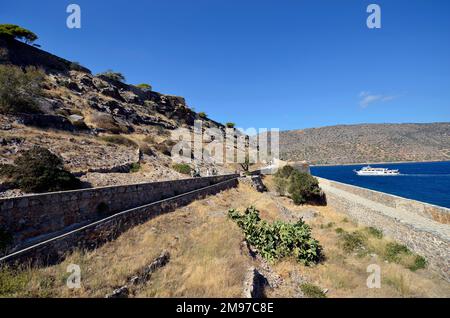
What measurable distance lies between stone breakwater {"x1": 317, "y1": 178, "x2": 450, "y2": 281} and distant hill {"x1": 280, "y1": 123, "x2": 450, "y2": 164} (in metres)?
107

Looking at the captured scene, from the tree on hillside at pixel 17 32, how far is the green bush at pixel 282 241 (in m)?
44.9

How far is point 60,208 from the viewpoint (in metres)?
9.78

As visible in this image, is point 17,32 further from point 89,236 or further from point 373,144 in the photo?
point 373,144

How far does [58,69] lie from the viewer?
42000 mm

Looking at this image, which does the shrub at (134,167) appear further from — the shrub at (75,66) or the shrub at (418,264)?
the shrub at (75,66)

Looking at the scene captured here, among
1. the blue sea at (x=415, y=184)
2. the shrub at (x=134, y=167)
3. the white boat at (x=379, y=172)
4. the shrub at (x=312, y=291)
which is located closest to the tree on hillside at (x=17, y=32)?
the shrub at (x=134, y=167)

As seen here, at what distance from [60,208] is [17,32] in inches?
1772

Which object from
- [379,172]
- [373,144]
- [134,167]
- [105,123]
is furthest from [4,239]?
[373,144]

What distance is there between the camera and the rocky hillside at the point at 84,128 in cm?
1789

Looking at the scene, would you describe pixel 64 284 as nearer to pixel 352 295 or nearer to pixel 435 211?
pixel 352 295

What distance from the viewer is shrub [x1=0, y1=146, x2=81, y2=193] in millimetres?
11898

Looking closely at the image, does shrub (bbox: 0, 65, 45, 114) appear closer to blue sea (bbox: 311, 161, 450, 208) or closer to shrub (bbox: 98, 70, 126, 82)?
shrub (bbox: 98, 70, 126, 82)
